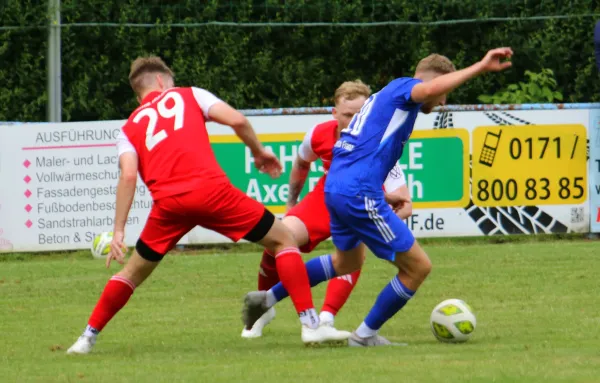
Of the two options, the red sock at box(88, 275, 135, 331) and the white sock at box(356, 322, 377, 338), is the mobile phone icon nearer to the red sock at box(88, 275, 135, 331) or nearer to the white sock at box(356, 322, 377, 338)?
the white sock at box(356, 322, 377, 338)

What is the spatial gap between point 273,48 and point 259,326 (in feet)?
31.5

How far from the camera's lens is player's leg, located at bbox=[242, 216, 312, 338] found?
826 cm

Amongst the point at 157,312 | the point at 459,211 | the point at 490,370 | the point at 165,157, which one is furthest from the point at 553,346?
the point at 459,211

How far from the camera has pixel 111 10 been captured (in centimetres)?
1722

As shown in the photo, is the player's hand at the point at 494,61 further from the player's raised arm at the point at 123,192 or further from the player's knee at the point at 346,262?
the player's raised arm at the point at 123,192

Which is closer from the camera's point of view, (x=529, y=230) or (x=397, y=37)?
(x=529, y=230)

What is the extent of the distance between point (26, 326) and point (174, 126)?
2.38m

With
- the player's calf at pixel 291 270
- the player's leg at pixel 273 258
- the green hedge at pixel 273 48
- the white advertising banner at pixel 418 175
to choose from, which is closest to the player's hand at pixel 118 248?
the player's calf at pixel 291 270

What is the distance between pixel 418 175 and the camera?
46.8ft

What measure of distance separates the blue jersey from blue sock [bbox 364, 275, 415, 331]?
546 millimetres

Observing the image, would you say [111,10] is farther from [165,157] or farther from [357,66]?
[165,157]

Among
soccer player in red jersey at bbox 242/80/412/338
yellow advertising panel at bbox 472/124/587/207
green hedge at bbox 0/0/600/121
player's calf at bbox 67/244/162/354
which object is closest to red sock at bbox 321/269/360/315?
soccer player in red jersey at bbox 242/80/412/338

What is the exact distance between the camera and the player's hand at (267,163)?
23.6ft

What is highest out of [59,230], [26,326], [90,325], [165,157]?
[165,157]
